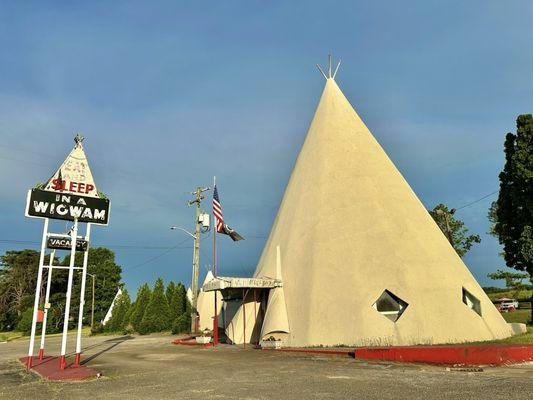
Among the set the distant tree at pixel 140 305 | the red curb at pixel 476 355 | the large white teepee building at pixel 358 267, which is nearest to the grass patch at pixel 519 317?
the large white teepee building at pixel 358 267

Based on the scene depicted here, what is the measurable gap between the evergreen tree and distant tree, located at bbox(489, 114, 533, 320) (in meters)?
24.0

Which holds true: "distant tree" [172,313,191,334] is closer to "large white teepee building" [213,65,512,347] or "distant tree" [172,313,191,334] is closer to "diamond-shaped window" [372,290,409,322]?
"large white teepee building" [213,65,512,347]

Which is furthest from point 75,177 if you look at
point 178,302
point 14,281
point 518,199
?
point 14,281

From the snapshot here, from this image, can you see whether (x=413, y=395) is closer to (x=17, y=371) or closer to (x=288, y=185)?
(x=17, y=371)

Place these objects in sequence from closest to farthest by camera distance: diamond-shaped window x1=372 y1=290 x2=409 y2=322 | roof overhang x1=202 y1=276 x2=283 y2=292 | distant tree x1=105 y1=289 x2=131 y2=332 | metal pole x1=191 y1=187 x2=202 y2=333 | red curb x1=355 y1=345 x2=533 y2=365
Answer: red curb x1=355 y1=345 x2=533 y2=365, diamond-shaped window x1=372 y1=290 x2=409 y2=322, roof overhang x1=202 y1=276 x2=283 y2=292, metal pole x1=191 y1=187 x2=202 y2=333, distant tree x1=105 y1=289 x2=131 y2=332

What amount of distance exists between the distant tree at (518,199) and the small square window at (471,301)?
5251 millimetres

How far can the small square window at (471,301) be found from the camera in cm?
1473

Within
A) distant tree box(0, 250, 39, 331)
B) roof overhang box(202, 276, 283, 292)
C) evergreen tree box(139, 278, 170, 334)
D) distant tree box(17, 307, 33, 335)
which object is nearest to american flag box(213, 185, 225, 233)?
roof overhang box(202, 276, 283, 292)

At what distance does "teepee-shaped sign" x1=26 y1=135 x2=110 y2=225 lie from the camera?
11625 mm

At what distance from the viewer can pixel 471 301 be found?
14859 millimetres

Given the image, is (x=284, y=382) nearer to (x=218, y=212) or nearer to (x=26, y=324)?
(x=218, y=212)

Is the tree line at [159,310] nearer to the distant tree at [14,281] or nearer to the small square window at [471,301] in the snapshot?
the small square window at [471,301]

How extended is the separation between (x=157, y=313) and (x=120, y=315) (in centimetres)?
693

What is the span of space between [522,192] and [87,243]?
1827 cm
